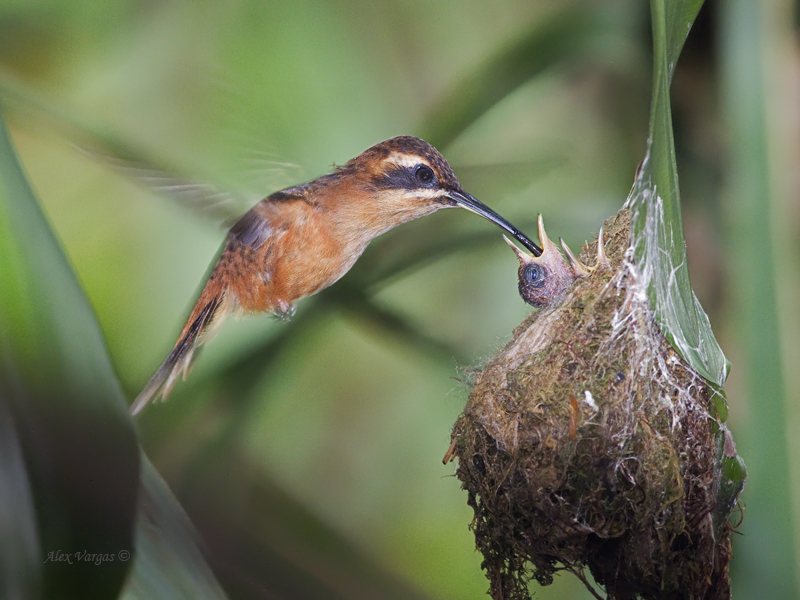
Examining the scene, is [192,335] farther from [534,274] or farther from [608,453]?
[608,453]

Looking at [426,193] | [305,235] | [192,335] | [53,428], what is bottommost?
[53,428]

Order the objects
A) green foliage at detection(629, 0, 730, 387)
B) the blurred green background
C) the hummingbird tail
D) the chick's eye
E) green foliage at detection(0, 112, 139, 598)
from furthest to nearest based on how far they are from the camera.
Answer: the blurred green background < the hummingbird tail < the chick's eye < green foliage at detection(0, 112, 139, 598) < green foliage at detection(629, 0, 730, 387)

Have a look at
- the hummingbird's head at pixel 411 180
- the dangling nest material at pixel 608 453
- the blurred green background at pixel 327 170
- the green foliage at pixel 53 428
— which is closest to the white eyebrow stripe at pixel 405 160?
the hummingbird's head at pixel 411 180

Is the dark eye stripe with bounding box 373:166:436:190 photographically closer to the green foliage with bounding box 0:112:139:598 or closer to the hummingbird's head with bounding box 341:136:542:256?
the hummingbird's head with bounding box 341:136:542:256

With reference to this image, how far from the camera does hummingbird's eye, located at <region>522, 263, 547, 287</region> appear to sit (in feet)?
2.94

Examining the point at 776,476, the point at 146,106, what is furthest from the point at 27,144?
the point at 776,476

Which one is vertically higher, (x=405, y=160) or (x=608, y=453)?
(x=405, y=160)

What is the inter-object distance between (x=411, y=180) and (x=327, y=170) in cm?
28

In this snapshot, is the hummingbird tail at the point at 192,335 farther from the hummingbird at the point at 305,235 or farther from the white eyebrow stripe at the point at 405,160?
the white eyebrow stripe at the point at 405,160

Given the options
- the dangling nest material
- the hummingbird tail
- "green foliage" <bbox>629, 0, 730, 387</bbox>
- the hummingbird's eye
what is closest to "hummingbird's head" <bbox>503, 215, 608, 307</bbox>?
the hummingbird's eye

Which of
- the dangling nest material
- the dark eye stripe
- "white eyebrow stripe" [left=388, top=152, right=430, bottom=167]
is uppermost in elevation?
"white eyebrow stripe" [left=388, top=152, right=430, bottom=167]

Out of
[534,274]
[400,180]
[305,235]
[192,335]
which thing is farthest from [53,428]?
[534,274]

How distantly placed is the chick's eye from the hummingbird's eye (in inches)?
8.0

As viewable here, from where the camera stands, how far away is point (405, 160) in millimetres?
868
